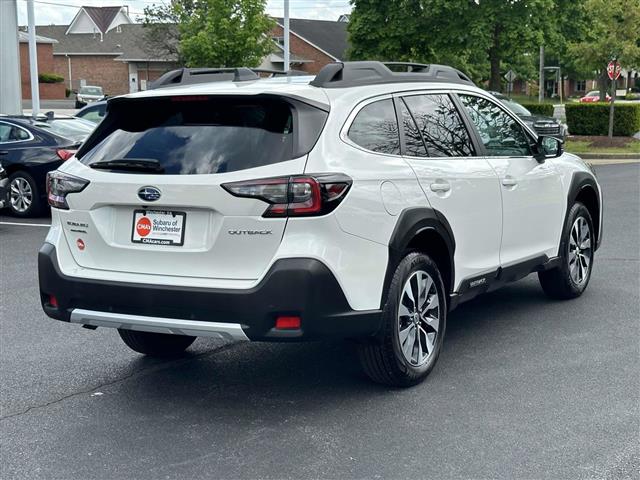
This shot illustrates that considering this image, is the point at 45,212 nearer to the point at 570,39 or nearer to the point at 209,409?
the point at 209,409

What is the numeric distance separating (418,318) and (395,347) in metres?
0.36

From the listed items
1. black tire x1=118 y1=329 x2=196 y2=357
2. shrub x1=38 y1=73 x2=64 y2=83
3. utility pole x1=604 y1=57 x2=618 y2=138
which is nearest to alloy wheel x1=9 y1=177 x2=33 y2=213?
Result: black tire x1=118 y1=329 x2=196 y2=357

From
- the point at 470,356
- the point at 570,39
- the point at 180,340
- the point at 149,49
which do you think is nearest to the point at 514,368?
the point at 470,356

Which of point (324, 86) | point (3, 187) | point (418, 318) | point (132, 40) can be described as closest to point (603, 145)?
point (3, 187)

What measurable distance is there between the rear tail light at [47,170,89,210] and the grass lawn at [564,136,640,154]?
896 inches

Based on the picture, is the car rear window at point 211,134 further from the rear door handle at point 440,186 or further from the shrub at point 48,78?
the shrub at point 48,78

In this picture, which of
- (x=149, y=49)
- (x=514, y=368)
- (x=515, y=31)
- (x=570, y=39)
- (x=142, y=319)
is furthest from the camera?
(x=149, y=49)

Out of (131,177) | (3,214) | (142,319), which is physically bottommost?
(3,214)

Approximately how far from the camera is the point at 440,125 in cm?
601

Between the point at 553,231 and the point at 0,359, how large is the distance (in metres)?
4.21

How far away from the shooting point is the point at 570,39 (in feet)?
103

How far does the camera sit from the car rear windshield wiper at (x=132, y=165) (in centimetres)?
490

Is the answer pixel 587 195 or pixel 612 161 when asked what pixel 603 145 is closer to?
pixel 612 161

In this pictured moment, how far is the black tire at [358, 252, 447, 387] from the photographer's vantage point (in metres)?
5.10
